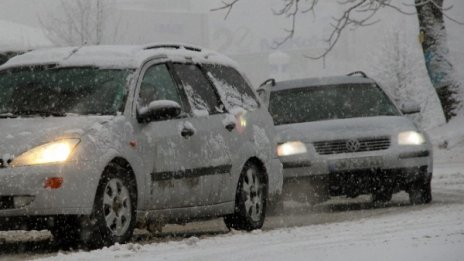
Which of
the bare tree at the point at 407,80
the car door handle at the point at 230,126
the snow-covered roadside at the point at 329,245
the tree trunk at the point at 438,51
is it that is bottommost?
the snow-covered roadside at the point at 329,245

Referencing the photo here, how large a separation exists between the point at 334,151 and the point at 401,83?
2970 inches

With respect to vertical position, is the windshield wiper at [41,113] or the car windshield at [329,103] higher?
the car windshield at [329,103]

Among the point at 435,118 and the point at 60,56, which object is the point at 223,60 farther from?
the point at 435,118

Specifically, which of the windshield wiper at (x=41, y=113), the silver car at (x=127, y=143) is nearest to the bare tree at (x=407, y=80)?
the silver car at (x=127, y=143)

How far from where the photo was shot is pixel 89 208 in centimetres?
775

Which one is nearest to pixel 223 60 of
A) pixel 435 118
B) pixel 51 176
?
pixel 51 176

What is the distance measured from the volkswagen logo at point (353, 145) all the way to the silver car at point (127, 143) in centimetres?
158

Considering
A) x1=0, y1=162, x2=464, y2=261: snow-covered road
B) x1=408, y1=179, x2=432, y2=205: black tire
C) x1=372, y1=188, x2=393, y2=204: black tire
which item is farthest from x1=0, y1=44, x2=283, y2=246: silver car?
x1=372, y1=188, x2=393, y2=204: black tire

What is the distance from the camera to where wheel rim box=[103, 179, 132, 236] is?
8.00m

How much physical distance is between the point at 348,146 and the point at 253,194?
7.69 ft

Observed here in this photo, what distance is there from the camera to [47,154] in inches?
304

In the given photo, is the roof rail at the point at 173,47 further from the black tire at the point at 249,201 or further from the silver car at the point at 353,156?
the silver car at the point at 353,156

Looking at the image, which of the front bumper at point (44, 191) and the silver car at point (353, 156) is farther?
the silver car at point (353, 156)

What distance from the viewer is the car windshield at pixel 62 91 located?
8.53 m
